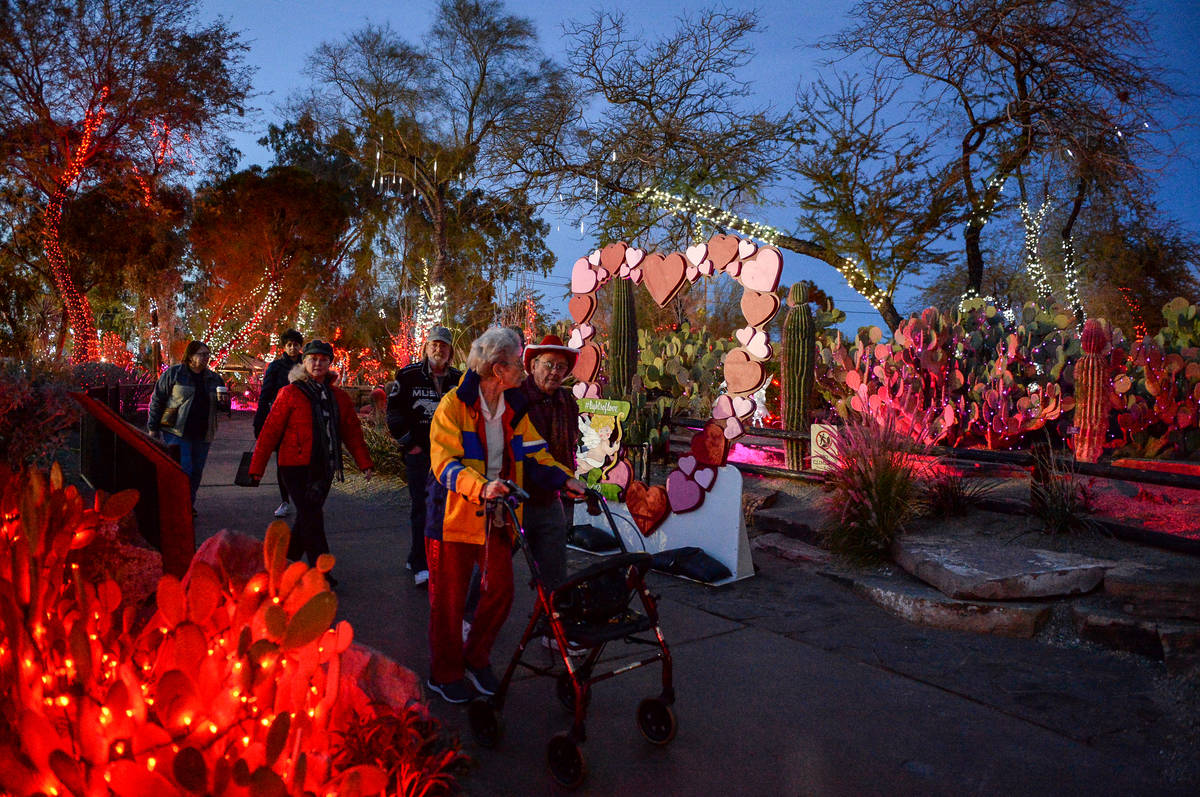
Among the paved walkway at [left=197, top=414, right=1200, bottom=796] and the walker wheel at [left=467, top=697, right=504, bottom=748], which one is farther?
the walker wheel at [left=467, top=697, right=504, bottom=748]

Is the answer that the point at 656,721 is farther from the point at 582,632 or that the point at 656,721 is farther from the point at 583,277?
the point at 583,277

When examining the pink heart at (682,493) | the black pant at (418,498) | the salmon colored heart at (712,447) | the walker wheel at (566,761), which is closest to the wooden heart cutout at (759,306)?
the salmon colored heart at (712,447)

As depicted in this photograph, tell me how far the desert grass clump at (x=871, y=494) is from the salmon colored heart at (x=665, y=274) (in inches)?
73.6

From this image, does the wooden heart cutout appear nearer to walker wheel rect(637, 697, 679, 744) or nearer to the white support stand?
the white support stand

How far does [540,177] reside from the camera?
16.3m

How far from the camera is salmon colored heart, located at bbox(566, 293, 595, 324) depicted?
25.9 feet

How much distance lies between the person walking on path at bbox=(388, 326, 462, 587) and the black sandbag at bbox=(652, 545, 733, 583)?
1.73 m

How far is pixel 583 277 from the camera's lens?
788 cm

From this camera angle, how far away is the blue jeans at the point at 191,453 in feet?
23.1

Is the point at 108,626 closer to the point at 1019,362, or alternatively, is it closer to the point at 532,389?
the point at 532,389

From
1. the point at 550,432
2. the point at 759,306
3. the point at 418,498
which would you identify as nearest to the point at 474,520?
the point at 550,432

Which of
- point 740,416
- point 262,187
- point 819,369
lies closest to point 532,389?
point 740,416

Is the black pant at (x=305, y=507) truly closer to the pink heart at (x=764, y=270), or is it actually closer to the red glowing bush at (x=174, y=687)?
the pink heart at (x=764, y=270)

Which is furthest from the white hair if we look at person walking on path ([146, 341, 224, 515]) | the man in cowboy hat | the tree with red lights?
the tree with red lights
